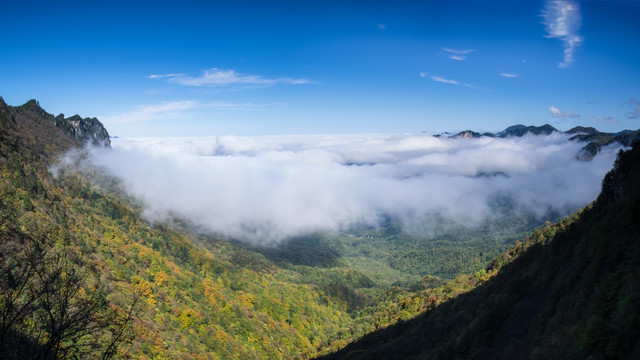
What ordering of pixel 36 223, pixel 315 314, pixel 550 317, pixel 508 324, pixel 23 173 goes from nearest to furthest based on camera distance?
pixel 550 317 → pixel 508 324 → pixel 36 223 → pixel 23 173 → pixel 315 314

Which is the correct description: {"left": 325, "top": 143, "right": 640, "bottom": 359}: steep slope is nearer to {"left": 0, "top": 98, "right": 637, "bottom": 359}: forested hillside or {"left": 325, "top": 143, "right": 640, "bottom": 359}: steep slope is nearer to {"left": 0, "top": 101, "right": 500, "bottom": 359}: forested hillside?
{"left": 0, "top": 98, "right": 637, "bottom": 359}: forested hillside

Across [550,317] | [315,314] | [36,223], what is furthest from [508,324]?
[315,314]

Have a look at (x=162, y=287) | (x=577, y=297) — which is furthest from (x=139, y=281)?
(x=577, y=297)

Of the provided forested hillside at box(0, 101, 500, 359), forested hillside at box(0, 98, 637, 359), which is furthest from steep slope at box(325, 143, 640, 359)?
forested hillside at box(0, 101, 500, 359)

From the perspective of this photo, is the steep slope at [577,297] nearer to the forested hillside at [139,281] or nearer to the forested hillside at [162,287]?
the forested hillside at [162,287]

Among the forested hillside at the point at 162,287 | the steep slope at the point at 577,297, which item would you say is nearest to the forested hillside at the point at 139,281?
the forested hillside at the point at 162,287

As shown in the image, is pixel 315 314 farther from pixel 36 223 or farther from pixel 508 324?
pixel 508 324

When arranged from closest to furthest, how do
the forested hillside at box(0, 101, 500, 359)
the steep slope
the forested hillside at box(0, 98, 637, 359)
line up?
the steep slope < the forested hillside at box(0, 98, 637, 359) < the forested hillside at box(0, 101, 500, 359)

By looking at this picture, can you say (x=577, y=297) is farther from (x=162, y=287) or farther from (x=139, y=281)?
(x=162, y=287)
